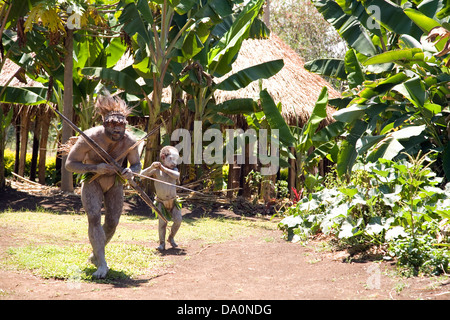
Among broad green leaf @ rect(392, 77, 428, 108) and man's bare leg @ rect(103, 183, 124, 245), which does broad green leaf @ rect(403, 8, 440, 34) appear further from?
man's bare leg @ rect(103, 183, 124, 245)

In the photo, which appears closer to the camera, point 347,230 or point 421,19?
point 347,230

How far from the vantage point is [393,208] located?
5605 mm

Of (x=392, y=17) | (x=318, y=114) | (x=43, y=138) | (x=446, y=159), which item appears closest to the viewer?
(x=446, y=159)

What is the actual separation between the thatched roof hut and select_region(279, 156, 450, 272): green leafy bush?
5.71 meters

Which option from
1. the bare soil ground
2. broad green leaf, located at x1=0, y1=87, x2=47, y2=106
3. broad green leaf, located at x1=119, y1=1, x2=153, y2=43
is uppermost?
broad green leaf, located at x1=119, y1=1, x2=153, y2=43

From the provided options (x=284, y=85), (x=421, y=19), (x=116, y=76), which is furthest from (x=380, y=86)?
(x=116, y=76)

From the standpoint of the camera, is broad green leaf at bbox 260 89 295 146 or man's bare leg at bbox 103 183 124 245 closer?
man's bare leg at bbox 103 183 124 245

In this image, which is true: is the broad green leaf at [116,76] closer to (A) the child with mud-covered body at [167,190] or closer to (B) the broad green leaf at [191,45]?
(B) the broad green leaf at [191,45]

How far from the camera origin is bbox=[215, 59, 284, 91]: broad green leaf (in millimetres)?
11039

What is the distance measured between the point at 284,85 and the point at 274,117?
108 inches

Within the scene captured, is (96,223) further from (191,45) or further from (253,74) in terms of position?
(253,74)

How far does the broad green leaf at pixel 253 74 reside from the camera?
11039mm

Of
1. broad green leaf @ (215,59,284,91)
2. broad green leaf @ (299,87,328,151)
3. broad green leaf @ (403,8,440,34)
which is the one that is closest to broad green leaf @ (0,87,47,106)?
broad green leaf @ (215,59,284,91)

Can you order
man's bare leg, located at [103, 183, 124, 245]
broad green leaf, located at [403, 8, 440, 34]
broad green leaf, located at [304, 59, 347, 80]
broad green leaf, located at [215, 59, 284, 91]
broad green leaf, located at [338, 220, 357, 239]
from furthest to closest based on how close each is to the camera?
1. broad green leaf, located at [215, 59, 284, 91]
2. broad green leaf, located at [304, 59, 347, 80]
3. broad green leaf, located at [403, 8, 440, 34]
4. broad green leaf, located at [338, 220, 357, 239]
5. man's bare leg, located at [103, 183, 124, 245]
